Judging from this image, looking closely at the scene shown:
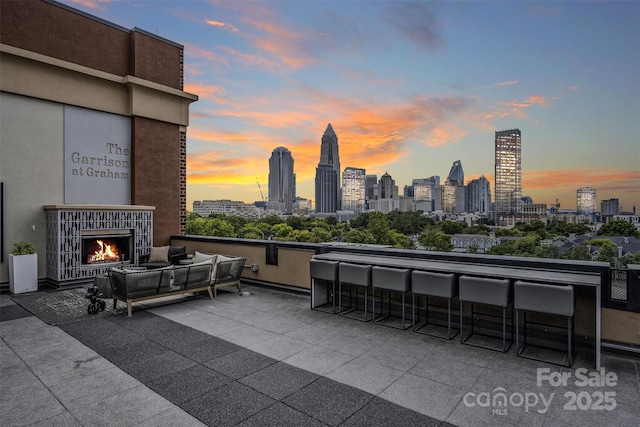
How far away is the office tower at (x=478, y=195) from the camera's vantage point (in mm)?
60353

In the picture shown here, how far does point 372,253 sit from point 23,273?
7620mm

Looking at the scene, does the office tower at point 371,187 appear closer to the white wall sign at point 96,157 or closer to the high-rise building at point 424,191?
the high-rise building at point 424,191

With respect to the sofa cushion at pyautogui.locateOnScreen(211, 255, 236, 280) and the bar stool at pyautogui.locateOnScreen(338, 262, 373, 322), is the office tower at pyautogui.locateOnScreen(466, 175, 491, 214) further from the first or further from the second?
the bar stool at pyautogui.locateOnScreen(338, 262, 373, 322)

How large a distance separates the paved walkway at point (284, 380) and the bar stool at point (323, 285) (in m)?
0.79

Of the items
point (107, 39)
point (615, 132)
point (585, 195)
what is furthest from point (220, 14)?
point (585, 195)

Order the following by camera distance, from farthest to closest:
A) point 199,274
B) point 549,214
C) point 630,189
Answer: point 549,214
point 630,189
point 199,274

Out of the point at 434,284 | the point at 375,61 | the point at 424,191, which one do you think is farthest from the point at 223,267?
the point at 424,191

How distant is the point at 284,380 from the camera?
11.1ft

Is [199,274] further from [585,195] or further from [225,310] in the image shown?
[585,195]

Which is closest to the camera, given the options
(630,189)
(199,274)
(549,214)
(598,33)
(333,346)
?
(333,346)

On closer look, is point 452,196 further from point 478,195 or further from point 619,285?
point 619,285

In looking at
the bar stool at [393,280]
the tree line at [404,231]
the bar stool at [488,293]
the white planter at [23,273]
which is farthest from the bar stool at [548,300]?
the tree line at [404,231]

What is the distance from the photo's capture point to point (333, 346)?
14.1 feet

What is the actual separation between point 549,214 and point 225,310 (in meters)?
39.0
